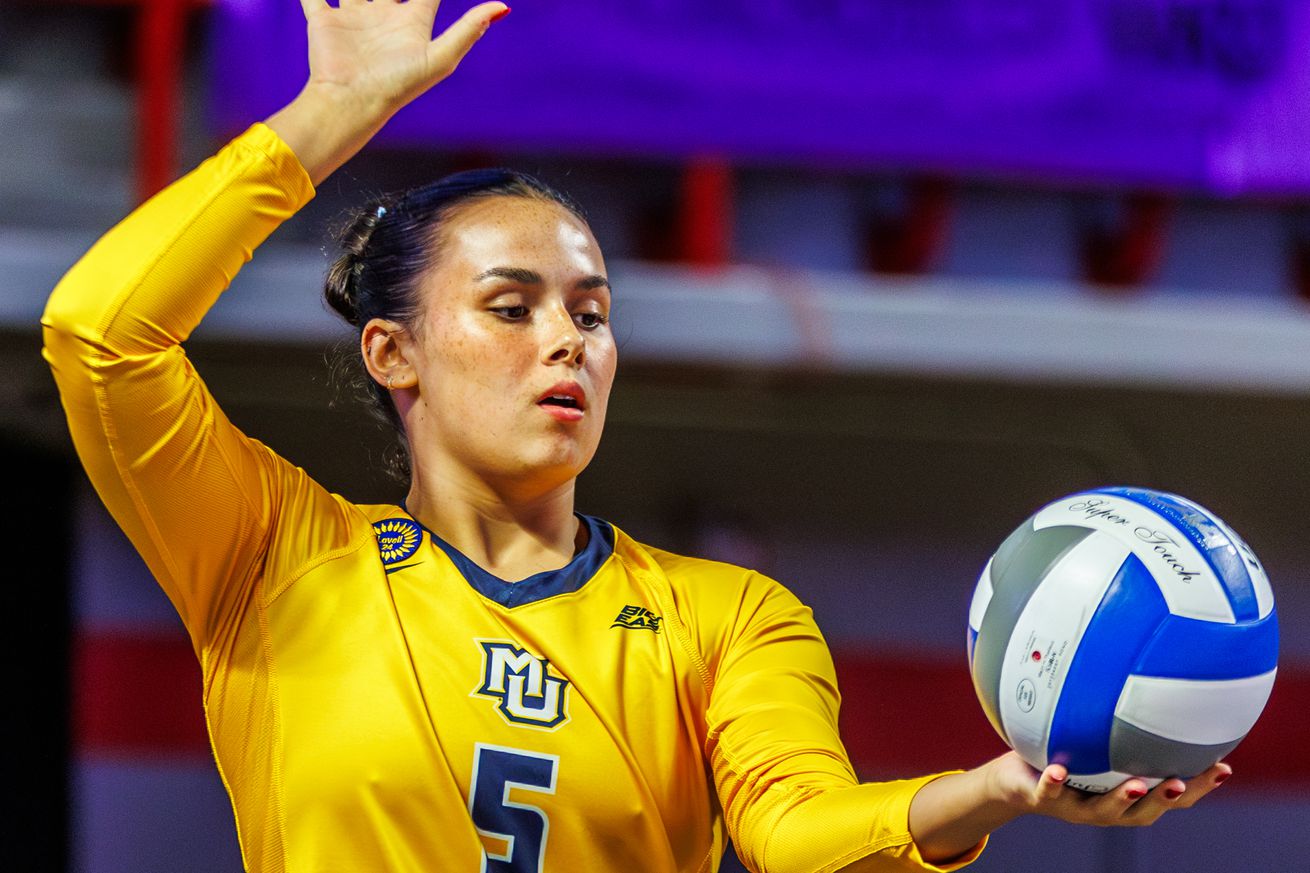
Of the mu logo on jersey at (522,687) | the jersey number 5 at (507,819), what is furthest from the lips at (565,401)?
the jersey number 5 at (507,819)

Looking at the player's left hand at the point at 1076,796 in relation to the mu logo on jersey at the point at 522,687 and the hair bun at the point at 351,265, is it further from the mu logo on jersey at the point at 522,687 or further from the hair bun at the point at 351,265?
the hair bun at the point at 351,265

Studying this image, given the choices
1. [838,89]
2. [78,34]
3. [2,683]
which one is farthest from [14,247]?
[838,89]

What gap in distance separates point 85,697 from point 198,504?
90.9 inches

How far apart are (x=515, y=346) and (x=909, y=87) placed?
2313mm

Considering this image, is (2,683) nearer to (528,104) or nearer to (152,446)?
(528,104)

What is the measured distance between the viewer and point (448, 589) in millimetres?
1471

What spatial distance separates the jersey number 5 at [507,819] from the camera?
1367 millimetres

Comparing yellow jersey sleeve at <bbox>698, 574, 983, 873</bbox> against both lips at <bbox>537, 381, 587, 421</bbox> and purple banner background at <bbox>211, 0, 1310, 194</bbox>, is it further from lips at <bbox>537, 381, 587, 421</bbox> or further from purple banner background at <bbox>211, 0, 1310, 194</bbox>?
purple banner background at <bbox>211, 0, 1310, 194</bbox>

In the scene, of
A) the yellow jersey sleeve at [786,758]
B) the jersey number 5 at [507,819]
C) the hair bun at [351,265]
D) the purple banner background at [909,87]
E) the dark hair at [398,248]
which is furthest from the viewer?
the purple banner background at [909,87]

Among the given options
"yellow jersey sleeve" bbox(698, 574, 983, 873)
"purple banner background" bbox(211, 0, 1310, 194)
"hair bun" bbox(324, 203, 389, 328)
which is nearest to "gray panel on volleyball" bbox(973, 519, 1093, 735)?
"yellow jersey sleeve" bbox(698, 574, 983, 873)

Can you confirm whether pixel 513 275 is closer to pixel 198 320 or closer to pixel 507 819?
pixel 198 320

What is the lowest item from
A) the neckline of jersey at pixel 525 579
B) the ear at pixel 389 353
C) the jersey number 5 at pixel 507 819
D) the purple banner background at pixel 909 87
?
the jersey number 5 at pixel 507 819

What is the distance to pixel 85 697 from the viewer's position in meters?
3.44

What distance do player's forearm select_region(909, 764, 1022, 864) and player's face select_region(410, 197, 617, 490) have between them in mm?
486
